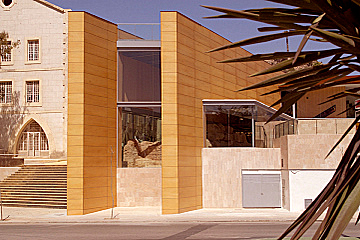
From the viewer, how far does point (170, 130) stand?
25828mm

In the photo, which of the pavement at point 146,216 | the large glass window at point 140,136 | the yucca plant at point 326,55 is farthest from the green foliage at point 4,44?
the yucca plant at point 326,55

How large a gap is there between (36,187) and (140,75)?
1060cm

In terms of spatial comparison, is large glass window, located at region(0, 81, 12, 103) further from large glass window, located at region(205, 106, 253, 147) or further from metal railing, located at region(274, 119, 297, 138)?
metal railing, located at region(274, 119, 297, 138)

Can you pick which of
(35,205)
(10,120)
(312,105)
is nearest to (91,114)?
(35,205)

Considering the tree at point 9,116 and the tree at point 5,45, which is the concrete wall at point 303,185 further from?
the tree at point 5,45

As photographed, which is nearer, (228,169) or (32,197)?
(228,169)

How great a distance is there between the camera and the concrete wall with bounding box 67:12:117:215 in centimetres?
2531

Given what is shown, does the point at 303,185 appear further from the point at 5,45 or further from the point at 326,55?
the point at 5,45

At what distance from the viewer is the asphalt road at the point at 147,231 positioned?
679 inches

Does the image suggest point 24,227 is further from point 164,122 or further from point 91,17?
point 91,17

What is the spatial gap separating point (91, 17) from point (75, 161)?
7.90 metres

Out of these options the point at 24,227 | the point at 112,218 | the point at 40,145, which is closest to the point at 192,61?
the point at 112,218

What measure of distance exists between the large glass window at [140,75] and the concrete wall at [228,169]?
5104mm

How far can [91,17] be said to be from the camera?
2658cm
